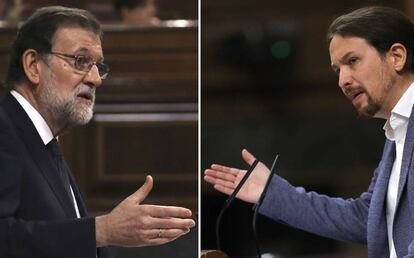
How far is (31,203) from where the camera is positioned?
192cm

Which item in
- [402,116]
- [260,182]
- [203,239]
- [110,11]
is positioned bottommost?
[203,239]

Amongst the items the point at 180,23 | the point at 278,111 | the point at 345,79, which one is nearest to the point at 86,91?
the point at 180,23

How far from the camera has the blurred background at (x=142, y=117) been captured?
2.15 metres

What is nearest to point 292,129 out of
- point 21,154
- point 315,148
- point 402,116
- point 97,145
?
point 315,148

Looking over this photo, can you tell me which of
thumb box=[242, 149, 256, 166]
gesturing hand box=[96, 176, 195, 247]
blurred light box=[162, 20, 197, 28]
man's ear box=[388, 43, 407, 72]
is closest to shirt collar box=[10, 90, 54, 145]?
gesturing hand box=[96, 176, 195, 247]

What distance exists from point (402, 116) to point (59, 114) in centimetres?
83

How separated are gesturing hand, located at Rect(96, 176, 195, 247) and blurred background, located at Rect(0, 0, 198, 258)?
11.2 inches

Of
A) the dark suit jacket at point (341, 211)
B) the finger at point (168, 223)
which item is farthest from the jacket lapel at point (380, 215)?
the finger at point (168, 223)

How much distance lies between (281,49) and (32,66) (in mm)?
645

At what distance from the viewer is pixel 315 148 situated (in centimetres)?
226

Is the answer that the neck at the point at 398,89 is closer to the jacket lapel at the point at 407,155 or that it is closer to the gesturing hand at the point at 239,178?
the jacket lapel at the point at 407,155

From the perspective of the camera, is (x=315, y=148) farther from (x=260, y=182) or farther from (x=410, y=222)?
(x=410, y=222)

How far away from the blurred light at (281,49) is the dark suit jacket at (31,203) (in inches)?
26.0

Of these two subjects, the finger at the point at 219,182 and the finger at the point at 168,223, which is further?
the finger at the point at 219,182
